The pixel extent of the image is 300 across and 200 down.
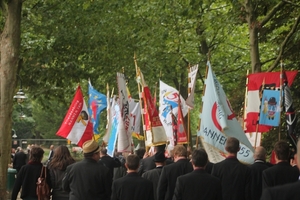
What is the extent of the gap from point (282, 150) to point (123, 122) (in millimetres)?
6659

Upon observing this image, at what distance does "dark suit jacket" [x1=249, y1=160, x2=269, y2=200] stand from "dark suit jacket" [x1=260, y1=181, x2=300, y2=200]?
17.7 feet

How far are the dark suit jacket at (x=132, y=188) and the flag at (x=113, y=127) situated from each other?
604cm

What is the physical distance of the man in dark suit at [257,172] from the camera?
34.9ft

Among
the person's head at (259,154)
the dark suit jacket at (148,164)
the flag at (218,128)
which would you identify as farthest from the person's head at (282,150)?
the dark suit jacket at (148,164)

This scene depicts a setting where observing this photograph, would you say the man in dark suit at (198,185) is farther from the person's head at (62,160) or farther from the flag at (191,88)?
the flag at (191,88)

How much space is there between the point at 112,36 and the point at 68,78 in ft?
7.15

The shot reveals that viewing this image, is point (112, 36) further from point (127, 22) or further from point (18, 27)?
point (18, 27)

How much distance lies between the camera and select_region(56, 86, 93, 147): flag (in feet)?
53.8

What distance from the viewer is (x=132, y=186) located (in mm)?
9734

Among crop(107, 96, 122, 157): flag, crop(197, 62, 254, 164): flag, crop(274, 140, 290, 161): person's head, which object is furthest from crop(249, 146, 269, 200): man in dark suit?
crop(107, 96, 122, 157): flag

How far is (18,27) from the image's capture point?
59.1ft

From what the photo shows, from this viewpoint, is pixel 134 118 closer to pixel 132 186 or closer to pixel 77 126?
pixel 77 126

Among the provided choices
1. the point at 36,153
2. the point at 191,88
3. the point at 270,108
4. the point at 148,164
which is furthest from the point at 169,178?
the point at 191,88

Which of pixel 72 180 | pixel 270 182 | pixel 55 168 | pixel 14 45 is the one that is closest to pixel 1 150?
pixel 14 45
